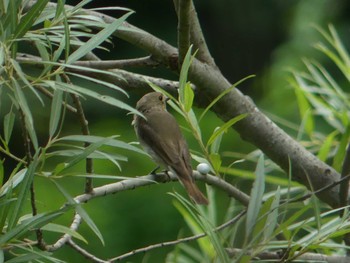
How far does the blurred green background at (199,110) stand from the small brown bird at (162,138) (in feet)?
1.05

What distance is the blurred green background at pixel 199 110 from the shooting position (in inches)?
180

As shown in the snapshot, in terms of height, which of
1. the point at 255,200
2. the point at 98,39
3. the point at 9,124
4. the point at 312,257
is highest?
the point at 98,39

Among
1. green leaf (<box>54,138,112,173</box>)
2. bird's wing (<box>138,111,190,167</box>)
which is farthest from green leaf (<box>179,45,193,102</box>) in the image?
bird's wing (<box>138,111,190,167</box>)

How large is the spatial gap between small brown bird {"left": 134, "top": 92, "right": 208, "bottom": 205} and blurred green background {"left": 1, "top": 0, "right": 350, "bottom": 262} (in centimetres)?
32

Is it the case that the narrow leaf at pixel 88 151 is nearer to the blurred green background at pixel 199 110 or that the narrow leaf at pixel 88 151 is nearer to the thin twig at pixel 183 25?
the thin twig at pixel 183 25

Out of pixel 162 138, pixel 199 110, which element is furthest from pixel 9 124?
pixel 199 110

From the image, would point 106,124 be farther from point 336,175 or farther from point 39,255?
point 39,255

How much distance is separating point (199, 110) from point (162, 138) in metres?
2.33

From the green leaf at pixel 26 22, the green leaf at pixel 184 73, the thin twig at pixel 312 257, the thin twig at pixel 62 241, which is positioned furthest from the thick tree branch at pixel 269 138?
the green leaf at pixel 26 22

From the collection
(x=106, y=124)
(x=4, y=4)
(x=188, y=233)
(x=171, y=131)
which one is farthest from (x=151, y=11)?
(x=4, y=4)

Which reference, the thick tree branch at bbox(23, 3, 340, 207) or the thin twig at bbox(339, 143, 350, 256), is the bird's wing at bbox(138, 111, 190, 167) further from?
the thin twig at bbox(339, 143, 350, 256)

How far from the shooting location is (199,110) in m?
4.98

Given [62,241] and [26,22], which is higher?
[26,22]

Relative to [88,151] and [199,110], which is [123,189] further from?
[199,110]
